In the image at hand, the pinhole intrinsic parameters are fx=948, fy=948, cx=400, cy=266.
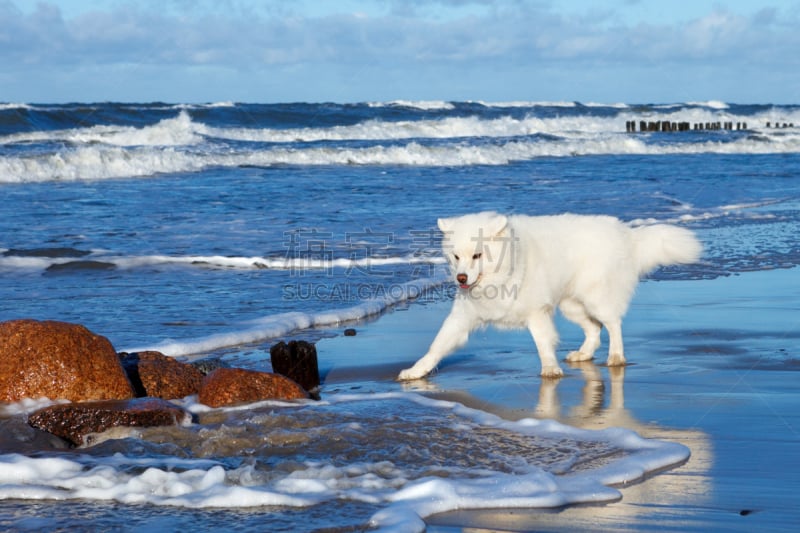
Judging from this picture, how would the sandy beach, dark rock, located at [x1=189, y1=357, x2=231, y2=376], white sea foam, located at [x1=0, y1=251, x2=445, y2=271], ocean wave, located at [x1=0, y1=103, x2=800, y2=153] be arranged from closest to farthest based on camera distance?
the sandy beach < dark rock, located at [x1=189, y1=357, x2=231, y2=376] < white sea foam, located at [x1=0, y1=251, x2=445, y2=271] < ocean wave, located at [x1=0, y1=103, x2=800, y2=153]

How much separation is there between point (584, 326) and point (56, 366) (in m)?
3.80

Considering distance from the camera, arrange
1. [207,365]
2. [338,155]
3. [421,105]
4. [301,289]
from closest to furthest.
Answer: [207,365], [301,289], [338,155], [421,105]

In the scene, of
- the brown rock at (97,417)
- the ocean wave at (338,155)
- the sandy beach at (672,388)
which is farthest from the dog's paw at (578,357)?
the ocean wave at (338,155)

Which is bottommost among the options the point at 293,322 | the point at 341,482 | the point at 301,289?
the point at 341,482

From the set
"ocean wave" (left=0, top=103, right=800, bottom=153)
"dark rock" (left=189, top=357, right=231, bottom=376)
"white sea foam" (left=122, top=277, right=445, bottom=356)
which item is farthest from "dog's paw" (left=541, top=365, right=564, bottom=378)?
"ocean wave" (left=0, top=103, right=800, bottom=153)

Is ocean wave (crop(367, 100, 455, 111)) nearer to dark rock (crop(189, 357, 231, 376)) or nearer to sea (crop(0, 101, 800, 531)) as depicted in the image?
sea (crop(0, 101, 800, 531))

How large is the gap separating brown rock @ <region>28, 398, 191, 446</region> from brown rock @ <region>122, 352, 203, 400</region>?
2.23ft

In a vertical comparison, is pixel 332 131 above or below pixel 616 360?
above

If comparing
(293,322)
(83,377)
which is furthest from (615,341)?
(83,377)

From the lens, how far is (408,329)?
8031mm

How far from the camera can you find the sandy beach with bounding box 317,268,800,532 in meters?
A: 3.81

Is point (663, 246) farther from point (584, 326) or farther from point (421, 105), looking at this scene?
point (421, 105)

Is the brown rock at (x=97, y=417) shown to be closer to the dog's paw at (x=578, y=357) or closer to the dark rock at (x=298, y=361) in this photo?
the dark rock at (x=298, y=361)

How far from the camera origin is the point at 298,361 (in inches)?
245
